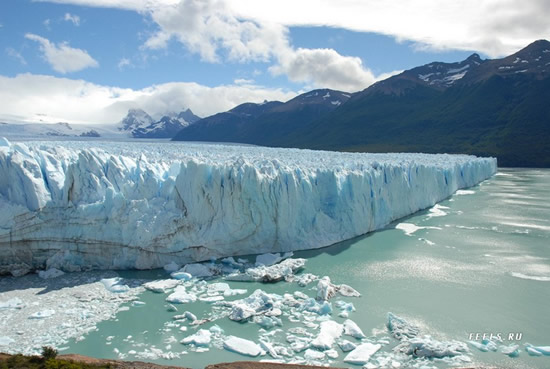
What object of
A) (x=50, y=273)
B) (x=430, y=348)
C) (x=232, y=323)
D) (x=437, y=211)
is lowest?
(x=232, y=323)

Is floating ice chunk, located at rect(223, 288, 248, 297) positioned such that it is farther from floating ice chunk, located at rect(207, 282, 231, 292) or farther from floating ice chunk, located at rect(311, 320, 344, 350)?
floating ice chunk, located at rect(311, 320, 344, 350)

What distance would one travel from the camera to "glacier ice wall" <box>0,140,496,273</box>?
9953mm

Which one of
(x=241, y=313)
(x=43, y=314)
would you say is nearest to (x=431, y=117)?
(x=241, y=313)

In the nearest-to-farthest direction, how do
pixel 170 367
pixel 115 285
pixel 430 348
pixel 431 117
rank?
pixel 170 367 → pixel 430 348 → pixel 115 285 → pixel 431 117

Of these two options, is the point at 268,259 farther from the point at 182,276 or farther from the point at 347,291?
the point at 347,291

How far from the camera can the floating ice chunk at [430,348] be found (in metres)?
6.47

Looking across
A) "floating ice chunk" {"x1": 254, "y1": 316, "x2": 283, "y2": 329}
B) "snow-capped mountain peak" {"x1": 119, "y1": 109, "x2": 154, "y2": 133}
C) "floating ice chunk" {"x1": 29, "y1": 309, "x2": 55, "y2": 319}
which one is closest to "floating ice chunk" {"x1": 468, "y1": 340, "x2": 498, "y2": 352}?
"floating ice chunk" {"x1": 254, "y1": 316, "x2": 283, "y2": 329}

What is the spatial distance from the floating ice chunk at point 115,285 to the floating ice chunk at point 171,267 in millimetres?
1129

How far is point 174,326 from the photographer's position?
741cm

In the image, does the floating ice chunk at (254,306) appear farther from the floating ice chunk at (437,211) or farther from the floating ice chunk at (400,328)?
the floating ice chunk at (437,211)

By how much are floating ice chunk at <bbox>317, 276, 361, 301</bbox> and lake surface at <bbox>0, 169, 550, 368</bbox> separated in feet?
0.79

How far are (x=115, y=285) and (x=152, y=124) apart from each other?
89.6 m

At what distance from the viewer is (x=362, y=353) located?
6457mm

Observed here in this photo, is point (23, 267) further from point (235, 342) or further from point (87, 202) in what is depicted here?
point (235, 342)
